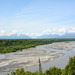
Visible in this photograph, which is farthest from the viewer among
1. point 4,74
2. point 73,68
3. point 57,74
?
point 4,74

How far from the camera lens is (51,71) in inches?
445

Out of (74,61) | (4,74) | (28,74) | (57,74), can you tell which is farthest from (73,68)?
(4,74)

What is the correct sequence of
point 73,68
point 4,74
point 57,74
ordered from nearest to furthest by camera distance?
point 73,68
point 57,74
point 4,74

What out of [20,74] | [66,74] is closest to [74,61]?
[66,74]

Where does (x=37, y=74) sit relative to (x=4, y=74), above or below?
above

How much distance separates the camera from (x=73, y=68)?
9727 millimetres

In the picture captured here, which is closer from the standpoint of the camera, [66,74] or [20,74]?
[66,74]

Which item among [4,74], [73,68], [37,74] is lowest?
[4,74]

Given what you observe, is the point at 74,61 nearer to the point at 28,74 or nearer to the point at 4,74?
the point at 28,74

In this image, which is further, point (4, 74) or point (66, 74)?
point (4, 74)

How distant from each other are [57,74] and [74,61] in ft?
7.52

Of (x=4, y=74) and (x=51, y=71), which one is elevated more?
(x=51, y=71)

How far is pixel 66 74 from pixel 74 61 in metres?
1.33

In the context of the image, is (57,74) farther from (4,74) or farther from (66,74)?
(4,74)
